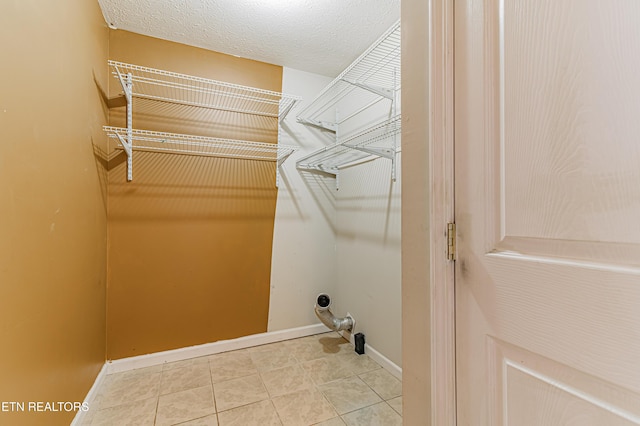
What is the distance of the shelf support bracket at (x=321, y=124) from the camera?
240 centimetres

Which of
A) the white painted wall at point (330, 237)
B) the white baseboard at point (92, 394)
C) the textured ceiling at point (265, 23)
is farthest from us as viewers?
the white painted wall at point (330, 237)

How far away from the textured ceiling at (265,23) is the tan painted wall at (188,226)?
137 mm

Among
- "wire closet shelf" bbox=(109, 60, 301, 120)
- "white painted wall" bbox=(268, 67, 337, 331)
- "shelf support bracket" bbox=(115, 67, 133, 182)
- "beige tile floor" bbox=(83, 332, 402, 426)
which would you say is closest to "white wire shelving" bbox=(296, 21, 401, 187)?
"white painted wall" bbox=(268, 67, 337, 331)

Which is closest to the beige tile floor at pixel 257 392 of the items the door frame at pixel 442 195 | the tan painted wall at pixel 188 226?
the tan painted wall at pixel 188 226

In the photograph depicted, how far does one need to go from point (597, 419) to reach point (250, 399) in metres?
1.52

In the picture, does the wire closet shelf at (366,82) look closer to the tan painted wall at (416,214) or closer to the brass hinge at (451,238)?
the tan painted wall at (416,214)

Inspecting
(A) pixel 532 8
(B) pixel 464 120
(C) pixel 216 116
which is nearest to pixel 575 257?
(B) pixel 464 120

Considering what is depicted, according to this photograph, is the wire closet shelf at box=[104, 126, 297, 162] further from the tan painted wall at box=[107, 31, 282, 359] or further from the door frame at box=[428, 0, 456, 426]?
the door frame at box=[428, 0, 456, 426]

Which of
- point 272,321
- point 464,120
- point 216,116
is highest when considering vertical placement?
point 216,116

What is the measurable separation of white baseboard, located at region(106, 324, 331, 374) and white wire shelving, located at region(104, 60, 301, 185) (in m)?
1.26

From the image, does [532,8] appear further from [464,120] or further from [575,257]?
[575,257]

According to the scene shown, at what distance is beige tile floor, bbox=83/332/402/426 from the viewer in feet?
4.54

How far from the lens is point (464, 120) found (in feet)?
2.47

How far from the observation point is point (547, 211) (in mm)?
591
